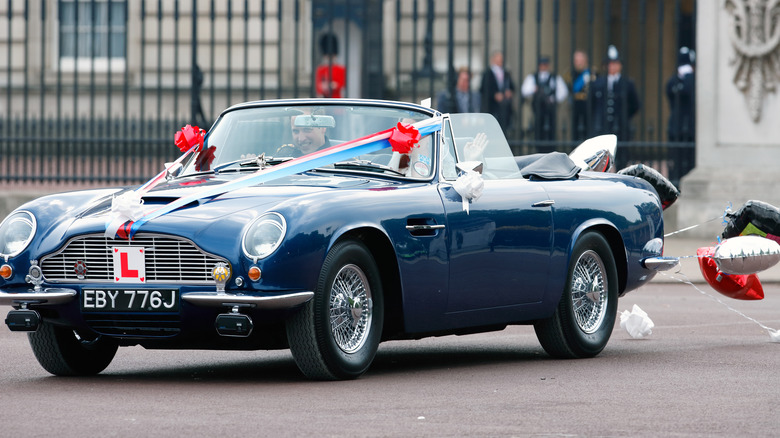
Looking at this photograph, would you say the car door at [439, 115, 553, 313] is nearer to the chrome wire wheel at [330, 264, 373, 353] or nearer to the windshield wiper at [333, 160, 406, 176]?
the windshield wiper at [333, 160, 406, 176]

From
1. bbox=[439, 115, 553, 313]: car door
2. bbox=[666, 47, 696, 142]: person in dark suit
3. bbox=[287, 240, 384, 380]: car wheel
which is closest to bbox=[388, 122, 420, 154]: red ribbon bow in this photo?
bbox=[439, 115, 553, 313]: car door

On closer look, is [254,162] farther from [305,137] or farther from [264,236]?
[264,236]

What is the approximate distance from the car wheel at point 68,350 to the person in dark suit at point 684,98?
12455 millimetres

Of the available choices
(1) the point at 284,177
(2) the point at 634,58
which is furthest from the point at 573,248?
(2) the point at 634,58

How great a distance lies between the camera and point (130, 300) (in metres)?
7.00

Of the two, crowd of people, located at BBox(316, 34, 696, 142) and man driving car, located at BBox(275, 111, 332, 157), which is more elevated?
crowd of people, located at BBox(316, 34, 696, 142)

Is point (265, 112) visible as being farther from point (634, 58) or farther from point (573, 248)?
point (634, 58)

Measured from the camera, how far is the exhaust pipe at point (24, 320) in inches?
282

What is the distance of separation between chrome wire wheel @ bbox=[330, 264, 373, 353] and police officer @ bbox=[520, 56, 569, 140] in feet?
39.0

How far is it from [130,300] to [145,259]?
0.68 ft

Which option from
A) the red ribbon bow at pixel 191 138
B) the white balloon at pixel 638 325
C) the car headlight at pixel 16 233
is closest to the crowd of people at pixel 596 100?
the white balloon at pixel 638 325

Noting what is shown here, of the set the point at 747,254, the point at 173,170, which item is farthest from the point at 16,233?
the point at 747,254

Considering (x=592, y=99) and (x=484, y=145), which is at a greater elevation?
(x=592, y=99)

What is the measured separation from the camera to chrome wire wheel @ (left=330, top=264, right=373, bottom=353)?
23.5 feet
